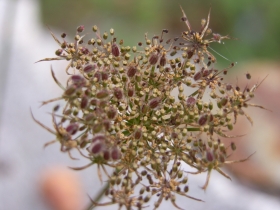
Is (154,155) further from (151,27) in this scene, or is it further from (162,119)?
(151,27)

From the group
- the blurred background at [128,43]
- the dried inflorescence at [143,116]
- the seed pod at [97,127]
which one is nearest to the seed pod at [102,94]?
the dried inflorescence at [143,116]

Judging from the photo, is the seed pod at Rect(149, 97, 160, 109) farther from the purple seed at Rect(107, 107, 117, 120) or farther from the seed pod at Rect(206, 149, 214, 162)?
the seed pod at Rect(206, 149, 214, 162)

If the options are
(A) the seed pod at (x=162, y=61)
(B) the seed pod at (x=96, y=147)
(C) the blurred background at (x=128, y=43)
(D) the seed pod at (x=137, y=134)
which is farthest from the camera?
(C) the blurred background at (x=128, y=43)

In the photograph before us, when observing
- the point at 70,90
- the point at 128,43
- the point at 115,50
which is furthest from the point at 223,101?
the point at 128,43

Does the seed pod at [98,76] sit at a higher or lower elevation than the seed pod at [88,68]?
lower

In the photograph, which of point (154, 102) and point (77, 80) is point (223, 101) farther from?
point (77, 80)

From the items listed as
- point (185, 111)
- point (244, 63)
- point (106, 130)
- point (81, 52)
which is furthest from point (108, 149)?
point (244, 63)

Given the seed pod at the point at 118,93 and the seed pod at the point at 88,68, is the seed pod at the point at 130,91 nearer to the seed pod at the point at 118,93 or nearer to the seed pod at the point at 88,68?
the seed pod at the point at 118,93
